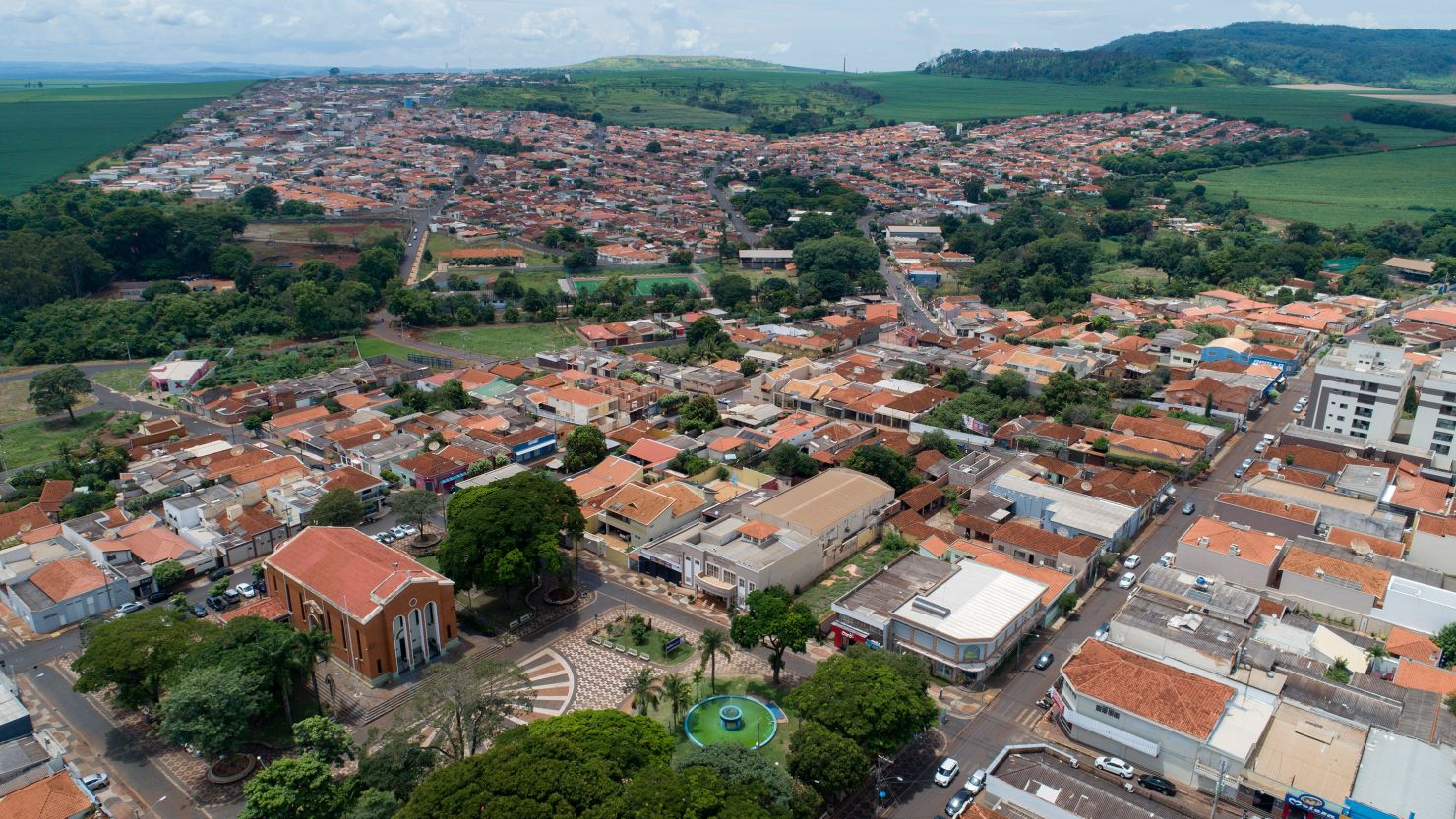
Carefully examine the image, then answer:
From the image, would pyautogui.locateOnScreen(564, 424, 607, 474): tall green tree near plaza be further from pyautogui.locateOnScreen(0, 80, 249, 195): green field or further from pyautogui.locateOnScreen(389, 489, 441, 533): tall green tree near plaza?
pyautogui.locateOnScreen(0, 80, 249, 195): green field

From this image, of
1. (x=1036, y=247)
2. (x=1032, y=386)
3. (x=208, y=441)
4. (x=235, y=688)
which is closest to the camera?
(x=235, y=688)

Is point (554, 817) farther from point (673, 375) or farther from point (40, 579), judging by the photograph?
point (673, 375)

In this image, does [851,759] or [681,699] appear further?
[681,699]

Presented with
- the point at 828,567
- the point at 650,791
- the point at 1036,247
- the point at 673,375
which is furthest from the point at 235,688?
the point at 1036,247

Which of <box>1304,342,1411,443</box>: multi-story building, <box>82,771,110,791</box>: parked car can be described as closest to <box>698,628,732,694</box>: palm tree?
<box>82,771,110,791</box>: parked car

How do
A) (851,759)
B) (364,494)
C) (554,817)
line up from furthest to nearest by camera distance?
1. (364,494)
2. (851,759)
3. (554,817)
